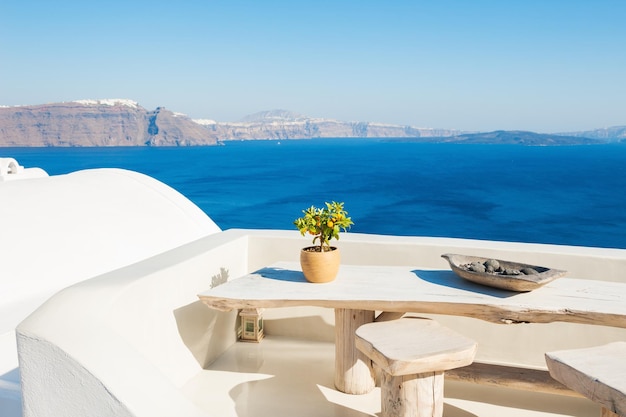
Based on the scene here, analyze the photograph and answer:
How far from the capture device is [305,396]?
9.59 ft

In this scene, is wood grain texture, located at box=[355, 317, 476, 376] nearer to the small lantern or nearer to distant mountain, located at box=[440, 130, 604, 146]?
the small lantern

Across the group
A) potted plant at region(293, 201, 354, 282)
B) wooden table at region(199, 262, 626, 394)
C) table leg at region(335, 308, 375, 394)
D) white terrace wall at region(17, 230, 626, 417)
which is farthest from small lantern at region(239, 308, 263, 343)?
potted plant at region(293, 201, 354, 282)

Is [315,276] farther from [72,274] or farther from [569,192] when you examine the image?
[569,192]

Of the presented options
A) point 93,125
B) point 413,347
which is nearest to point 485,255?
point 413,347

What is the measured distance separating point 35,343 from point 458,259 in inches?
79.4

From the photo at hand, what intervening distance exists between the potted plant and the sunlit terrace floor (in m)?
0.68

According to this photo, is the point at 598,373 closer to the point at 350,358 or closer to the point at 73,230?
the point at 350,358

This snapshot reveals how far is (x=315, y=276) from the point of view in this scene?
→ 2.74m

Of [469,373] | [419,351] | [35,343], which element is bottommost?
[469,373]

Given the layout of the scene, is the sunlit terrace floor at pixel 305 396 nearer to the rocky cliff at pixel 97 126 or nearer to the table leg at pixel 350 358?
the table leg at pixel 350 358

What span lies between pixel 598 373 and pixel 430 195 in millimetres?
44673

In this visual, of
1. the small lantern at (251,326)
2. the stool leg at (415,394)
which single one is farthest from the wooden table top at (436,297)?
the small lantern at (251,326)

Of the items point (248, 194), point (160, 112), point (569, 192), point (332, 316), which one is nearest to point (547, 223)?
point (569, 192)

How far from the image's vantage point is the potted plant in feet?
8.91
